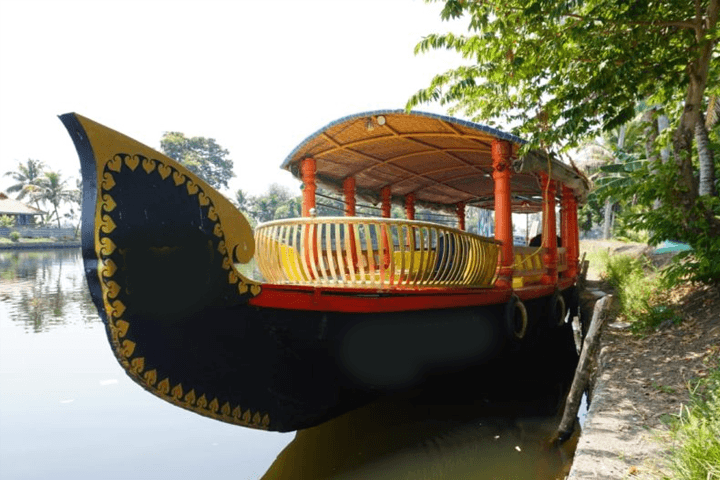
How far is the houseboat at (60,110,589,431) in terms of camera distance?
246cm

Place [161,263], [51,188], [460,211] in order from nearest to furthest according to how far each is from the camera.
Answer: [161,263] → [460,211] → [51,188]

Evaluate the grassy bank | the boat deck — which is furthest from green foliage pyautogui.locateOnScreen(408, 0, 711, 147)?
the grassy bank

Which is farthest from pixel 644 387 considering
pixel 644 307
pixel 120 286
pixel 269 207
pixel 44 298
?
pixel 269 207

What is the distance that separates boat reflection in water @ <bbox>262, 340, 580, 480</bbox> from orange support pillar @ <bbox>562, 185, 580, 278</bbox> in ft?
11.9

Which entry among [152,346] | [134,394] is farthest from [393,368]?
[134,394]

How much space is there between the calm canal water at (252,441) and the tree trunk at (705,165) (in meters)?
3.24

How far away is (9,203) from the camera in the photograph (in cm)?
4175

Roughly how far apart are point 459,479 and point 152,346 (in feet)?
8.42

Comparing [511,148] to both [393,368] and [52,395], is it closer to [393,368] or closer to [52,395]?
[393,368]

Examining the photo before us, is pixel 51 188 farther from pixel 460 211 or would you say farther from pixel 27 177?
pixel 460 211

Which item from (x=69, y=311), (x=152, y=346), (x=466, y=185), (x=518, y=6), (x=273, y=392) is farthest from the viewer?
(x=69, y=311)

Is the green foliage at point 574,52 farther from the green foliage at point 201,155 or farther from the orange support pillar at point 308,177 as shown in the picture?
the green foliage at point 201,155

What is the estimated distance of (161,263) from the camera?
261 cm

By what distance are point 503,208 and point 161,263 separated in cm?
367
